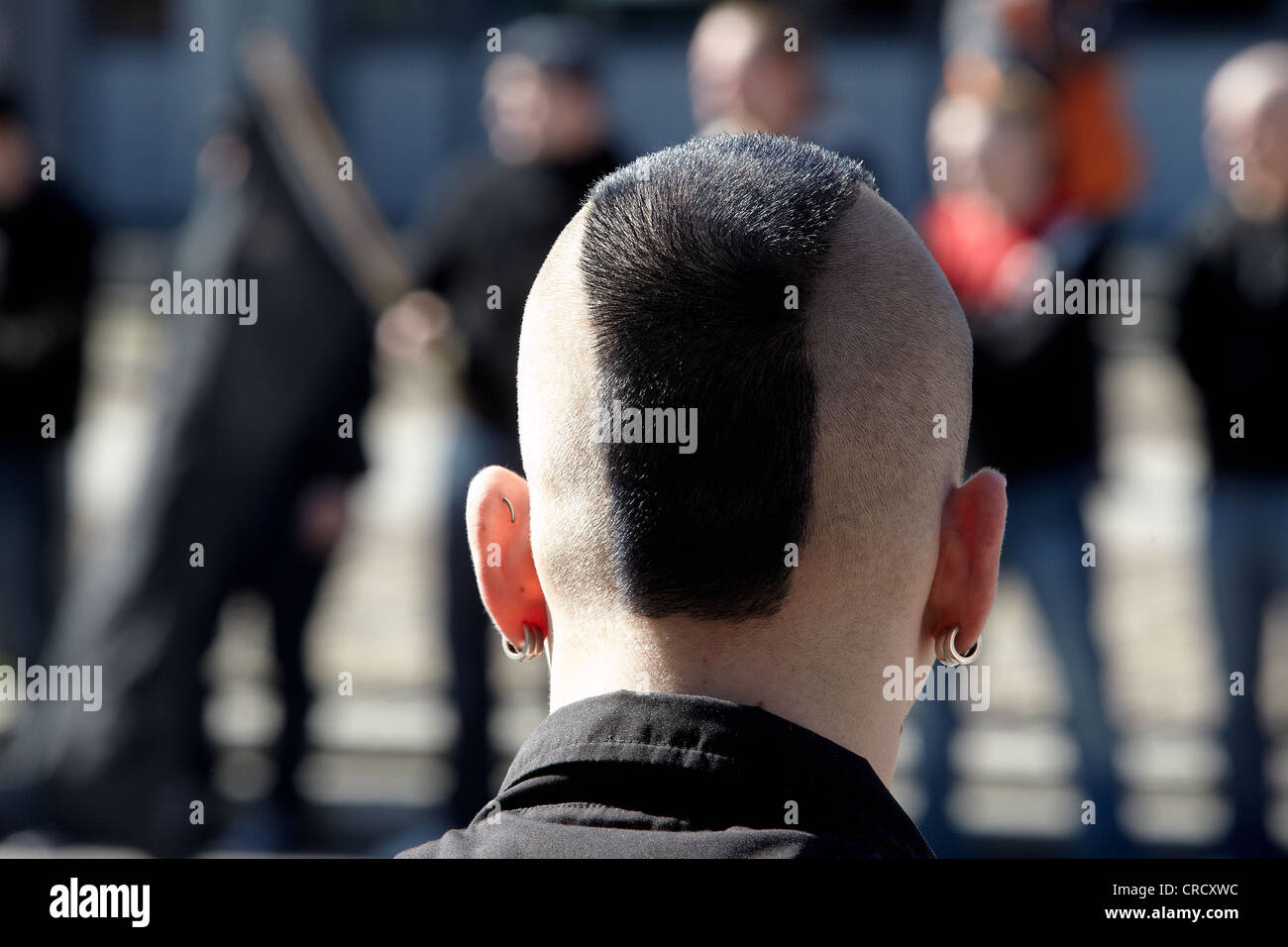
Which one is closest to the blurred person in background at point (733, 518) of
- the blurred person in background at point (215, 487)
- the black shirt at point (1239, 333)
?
the black shirt at point (1239, 333)

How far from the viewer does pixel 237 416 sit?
446 cm

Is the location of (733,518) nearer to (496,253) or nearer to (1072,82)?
(496,253)

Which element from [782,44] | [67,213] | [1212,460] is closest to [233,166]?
[67,213]

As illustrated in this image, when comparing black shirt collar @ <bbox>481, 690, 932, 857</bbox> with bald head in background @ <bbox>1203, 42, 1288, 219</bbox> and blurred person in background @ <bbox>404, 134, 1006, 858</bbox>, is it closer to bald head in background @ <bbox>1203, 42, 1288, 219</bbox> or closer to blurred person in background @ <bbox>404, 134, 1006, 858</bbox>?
blurred person in background @ <bbox>404, 134, 1006, 858</bbox>

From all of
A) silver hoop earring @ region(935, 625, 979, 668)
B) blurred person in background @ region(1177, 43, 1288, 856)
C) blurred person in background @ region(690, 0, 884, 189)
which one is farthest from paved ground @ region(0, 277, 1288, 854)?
silver hoop earring @ region(935, 625, 979, 668)

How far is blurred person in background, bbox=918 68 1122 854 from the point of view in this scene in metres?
3.91

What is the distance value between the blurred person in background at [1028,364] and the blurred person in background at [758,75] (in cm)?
27

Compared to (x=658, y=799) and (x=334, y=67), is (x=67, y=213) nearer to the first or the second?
(x=658, y=799)

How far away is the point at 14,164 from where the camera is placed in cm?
491

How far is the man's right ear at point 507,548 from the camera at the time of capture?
1390 mm

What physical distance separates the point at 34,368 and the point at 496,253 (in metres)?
1.54

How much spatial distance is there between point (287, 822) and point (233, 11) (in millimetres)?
10200

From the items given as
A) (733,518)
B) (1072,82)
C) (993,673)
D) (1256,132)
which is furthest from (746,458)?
(993,673)

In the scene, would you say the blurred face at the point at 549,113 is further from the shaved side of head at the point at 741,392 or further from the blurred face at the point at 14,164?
the shaved side of head at the point at 741,392
